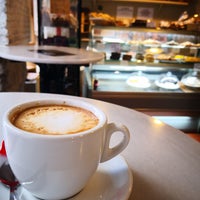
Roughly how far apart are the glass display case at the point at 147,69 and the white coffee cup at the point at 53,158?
2.10 meters

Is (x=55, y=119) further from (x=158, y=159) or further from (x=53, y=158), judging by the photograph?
(x=158, y=159)

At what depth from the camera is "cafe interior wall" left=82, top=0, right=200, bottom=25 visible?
387 cm

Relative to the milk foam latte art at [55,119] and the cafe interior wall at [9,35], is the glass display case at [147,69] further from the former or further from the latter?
the milk foam latte art at [55,119]

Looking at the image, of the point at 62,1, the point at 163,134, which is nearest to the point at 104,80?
the point at 62,1

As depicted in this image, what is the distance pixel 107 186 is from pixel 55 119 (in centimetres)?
14

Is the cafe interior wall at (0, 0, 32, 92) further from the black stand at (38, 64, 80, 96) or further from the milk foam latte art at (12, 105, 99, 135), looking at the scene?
the milk foam latte art at (12, 105, 99, 135)

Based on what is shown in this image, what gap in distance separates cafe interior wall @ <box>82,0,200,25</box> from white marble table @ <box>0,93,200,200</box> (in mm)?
3509

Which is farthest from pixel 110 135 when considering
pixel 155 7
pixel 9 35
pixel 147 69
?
pixel 155 7

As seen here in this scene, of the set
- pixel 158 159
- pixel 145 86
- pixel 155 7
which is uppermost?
pixel 155 7

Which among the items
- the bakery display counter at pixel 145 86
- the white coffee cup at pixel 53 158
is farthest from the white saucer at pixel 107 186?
the bakery display counter at pixel 145 86

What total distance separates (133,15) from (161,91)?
1.99 meters

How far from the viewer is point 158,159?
53 cm

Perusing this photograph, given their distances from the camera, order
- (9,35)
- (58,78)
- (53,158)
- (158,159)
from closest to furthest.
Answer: (53,158), (158,159), (9,35), (58,78)

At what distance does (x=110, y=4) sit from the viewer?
391cm
